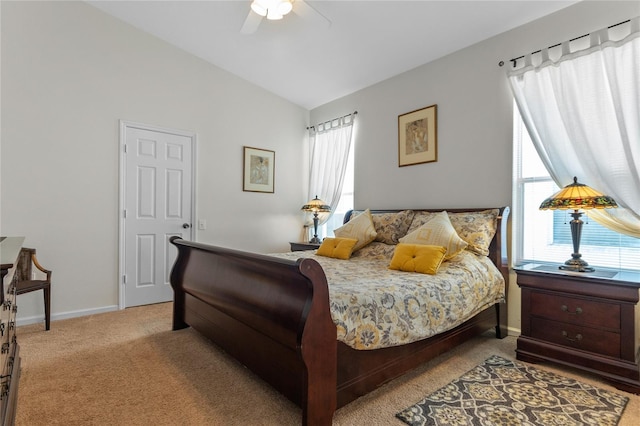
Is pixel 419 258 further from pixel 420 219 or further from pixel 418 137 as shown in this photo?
pixel 418 137

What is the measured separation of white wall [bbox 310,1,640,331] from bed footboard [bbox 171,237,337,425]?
232 centimetres

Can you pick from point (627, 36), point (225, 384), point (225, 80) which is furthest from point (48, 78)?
point (627, 36)

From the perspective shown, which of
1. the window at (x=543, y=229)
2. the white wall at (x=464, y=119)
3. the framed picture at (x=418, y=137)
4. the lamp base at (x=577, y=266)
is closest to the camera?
the lamp base at (x=577, y=266)

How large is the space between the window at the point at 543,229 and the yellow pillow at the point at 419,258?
3.39 ft

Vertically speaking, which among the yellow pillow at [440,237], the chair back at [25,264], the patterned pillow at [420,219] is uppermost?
the patterned pillow at [420,219]

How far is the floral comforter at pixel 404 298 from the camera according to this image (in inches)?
66.1

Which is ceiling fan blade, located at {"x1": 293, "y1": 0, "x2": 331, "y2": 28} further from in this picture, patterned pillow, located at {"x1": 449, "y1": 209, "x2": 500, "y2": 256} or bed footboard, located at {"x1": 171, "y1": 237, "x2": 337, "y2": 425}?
patterned pillow, located at {"x1": 449, "y1": 209, "x2": 500, "y2": 256}

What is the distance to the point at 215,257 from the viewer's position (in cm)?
248

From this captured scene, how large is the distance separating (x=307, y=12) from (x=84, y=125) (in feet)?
8.57

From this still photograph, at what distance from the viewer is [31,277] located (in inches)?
123

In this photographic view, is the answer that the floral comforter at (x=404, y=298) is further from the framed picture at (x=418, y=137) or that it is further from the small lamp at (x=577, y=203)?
the framed picture at (x=418, y=137)

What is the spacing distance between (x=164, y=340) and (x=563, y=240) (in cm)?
348

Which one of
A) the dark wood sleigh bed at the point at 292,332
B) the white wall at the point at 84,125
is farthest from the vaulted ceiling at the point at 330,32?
the dark wood sleigh bed at the point at 292,332

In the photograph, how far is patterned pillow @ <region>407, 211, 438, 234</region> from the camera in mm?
3242
